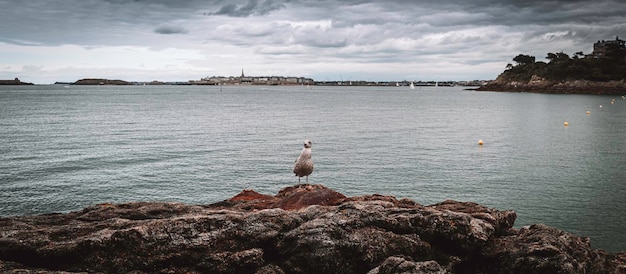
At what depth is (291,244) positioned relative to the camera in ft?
31.1

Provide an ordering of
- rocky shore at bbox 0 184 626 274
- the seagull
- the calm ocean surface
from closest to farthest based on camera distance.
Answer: rocky shore at bbox 0 184 626 274, the seagull, the calm ocean surface

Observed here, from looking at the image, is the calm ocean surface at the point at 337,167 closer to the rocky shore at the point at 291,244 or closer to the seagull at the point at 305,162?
the seagull at the point at 305,162

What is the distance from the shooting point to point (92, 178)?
121 ft

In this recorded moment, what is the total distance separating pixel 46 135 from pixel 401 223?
2384 inches

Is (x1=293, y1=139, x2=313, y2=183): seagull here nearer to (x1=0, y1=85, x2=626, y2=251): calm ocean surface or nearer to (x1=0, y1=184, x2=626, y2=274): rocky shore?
(x1=0, y1=184, x2=626, y2=274): rocky shore

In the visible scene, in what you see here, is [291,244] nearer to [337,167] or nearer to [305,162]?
[305,162]

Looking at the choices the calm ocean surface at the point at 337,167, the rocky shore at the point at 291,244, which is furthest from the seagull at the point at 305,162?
the calm ocean surface at the point at 337,167

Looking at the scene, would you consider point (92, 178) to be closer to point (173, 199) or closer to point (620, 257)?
point (173, 199)

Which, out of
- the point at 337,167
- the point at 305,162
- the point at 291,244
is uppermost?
the point at 291,244

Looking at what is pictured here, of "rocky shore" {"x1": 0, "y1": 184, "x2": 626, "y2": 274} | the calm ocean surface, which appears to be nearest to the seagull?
"rocky shore" {"x1": 0, "y1": 184, "x2": 626, "y2": 274}

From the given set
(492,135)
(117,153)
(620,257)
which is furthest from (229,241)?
(492,135)

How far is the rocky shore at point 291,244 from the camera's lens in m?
8.65

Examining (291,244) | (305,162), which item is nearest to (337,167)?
(305,162)

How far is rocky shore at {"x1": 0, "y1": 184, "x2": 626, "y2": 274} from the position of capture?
8.65 m
